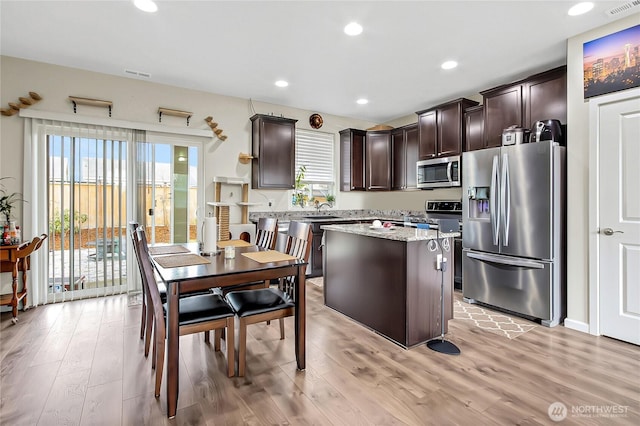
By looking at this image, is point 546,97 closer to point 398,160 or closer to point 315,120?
point 398,160

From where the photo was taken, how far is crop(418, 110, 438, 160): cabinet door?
4.79m

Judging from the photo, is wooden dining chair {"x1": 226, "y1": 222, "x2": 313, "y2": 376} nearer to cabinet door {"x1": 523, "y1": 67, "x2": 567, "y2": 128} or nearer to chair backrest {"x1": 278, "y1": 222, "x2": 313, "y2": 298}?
chair backrest {"x1": 278, "y1": 222, "x2": 313, "y2": 298}

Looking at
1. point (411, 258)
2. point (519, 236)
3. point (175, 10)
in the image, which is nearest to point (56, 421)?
point (411, 258)

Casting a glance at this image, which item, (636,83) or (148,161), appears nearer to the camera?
(636,83)

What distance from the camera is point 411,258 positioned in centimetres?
258

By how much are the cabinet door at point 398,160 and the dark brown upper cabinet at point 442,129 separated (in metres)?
0.53

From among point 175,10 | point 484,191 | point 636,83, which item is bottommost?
point 484,191

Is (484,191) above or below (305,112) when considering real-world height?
below

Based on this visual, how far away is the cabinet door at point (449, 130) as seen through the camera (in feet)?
14.6

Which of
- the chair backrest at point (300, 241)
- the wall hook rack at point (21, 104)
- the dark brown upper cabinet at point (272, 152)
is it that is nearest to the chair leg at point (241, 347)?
the chair backrest at point (300, 241)

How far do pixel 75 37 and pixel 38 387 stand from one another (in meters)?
3.09

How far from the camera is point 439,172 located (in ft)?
15.3

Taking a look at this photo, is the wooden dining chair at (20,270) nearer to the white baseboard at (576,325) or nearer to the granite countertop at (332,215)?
the granite countertop at (332,215)

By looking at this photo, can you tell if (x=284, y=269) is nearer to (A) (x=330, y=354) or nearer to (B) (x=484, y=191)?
(A) (x=330, y=354)
